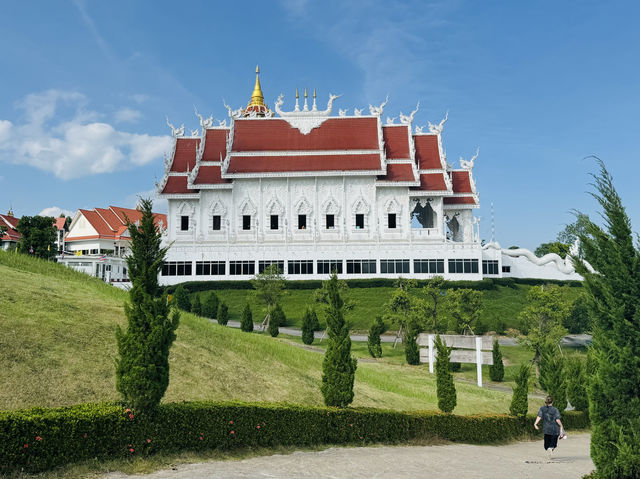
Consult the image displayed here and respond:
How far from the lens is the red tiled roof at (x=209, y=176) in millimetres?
59375

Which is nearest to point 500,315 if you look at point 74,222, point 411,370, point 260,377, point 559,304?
point 559,304

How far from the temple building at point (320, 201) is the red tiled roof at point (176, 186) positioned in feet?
0.38

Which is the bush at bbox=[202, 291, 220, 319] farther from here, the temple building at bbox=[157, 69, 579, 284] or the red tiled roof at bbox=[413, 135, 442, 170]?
the red tiled roof at bbox=[413, 135, 442, 170]

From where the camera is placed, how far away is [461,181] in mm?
63719

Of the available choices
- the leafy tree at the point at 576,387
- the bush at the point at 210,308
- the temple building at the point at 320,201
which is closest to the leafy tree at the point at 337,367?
the leafy tree at the point at 576,387

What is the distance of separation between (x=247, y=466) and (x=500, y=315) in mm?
38042

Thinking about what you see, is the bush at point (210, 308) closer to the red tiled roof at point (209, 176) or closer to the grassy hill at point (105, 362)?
the grassy hill at point (105, 362)

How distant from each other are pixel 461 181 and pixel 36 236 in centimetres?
4577

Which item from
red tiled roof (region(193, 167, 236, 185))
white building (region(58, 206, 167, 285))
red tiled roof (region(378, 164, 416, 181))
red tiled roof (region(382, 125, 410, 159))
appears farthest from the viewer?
white building (region(58, 206, 167, 285))

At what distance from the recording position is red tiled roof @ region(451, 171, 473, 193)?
63.2 meters

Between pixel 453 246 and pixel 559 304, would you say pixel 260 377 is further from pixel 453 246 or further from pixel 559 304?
pixel 453 246

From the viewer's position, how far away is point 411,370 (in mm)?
29578

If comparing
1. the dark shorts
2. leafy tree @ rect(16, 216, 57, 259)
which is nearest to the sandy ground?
the dark shorts

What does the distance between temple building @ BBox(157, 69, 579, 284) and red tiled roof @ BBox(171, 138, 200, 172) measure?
4.8 inches
